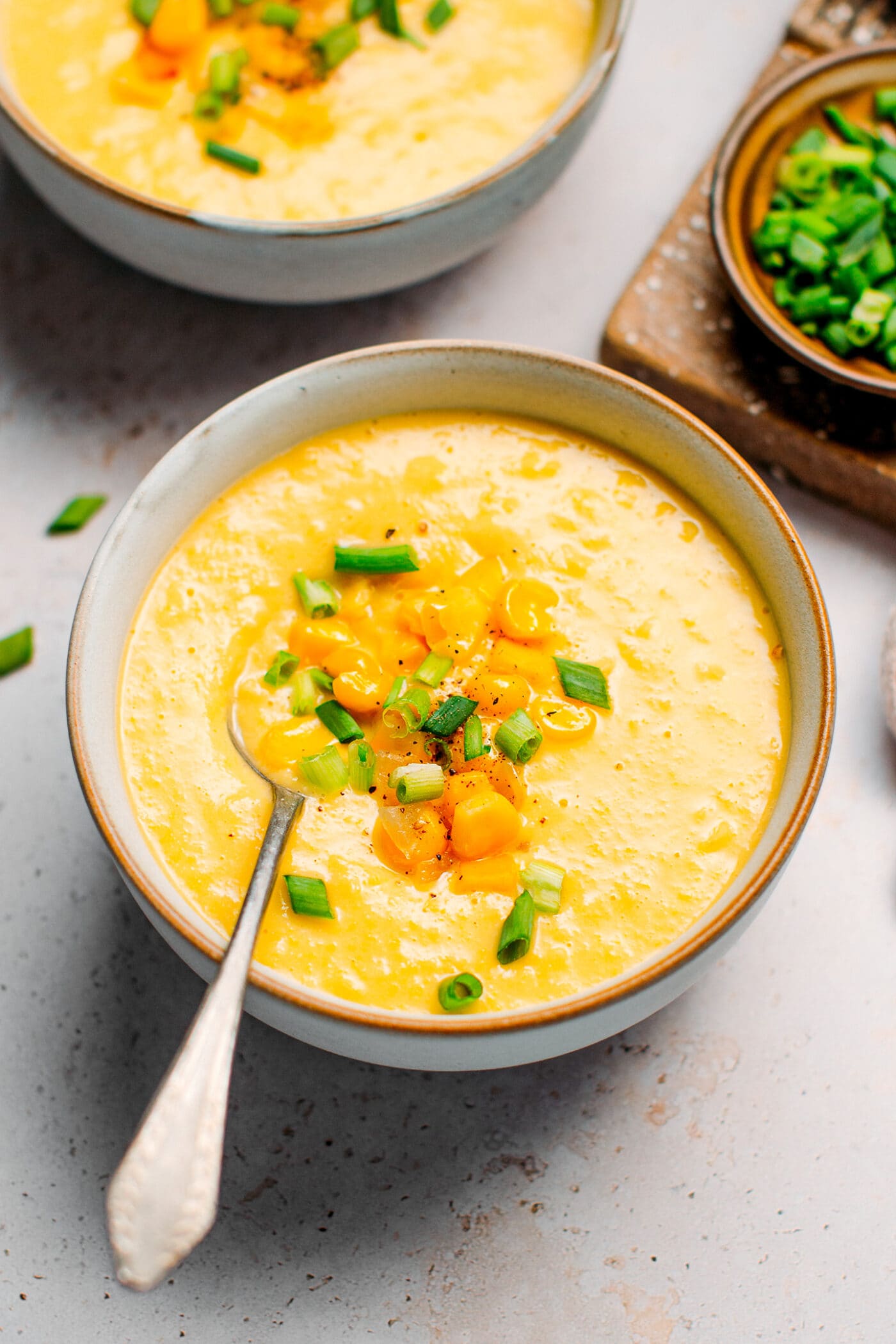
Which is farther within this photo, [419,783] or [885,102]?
[885,102]

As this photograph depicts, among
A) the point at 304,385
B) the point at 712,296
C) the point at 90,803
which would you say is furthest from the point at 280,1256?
the point at 712,296

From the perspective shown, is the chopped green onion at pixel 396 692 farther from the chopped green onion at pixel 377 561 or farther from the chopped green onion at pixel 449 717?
the chopped green onion at pixel 377 561

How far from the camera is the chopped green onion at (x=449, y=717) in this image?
197 cm

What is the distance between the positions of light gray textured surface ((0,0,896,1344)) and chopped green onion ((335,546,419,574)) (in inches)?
30.2

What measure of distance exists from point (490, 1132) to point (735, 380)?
1630mm

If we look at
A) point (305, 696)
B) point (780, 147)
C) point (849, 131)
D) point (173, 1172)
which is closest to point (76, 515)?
point (305, 696)

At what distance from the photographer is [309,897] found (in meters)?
1.85

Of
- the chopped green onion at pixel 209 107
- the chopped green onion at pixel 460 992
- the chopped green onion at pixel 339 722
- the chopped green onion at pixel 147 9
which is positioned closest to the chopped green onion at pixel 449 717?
the chopped green onion at pixel 339 722

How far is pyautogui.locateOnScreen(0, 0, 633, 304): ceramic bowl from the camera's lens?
93.4 inches

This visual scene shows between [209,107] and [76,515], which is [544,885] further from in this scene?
[209,107]

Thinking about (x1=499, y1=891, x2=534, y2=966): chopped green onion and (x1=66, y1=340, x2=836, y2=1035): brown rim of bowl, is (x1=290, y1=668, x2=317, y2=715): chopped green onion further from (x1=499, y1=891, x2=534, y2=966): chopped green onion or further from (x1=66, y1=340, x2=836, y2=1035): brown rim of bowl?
(x1=499, y1=891, x2=534, y2=966): chopped green onion

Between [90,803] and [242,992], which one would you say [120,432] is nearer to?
[90,803]

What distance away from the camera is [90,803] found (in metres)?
1.83

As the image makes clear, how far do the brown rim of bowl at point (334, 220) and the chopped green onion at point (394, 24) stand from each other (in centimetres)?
49
